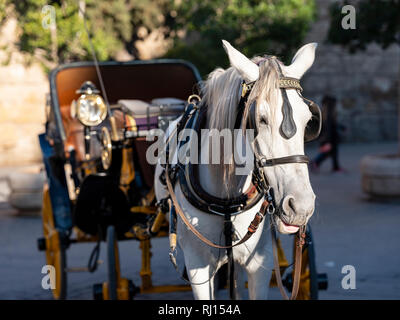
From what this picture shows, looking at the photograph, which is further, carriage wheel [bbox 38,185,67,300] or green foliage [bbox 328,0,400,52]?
green foliage [bbox 328,0,400,52]

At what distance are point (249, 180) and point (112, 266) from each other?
1.67 metres

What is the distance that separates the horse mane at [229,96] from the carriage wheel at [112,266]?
1.56 meters

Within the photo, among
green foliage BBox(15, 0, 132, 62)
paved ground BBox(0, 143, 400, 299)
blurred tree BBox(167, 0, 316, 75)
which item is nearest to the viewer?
paved ground BBox(0, 143, 400, 299)

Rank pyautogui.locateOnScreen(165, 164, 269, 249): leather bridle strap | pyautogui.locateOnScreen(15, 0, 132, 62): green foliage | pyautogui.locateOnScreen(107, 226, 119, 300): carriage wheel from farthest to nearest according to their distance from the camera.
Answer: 1. pyautogui.locateOnScreen(15, 0, 132, 62): green foliage
2. pyautogui.locateOnScreen(107, 226, 119, 300): carriage wheel
3. pyautogui.locateOnScreen(165, 164, 269, 249): leather bridle strap

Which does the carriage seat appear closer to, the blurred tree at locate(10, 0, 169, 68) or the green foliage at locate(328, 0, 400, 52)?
the green foliage at locate(328, 0, 400, 52)

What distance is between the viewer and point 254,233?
3521 millimetres

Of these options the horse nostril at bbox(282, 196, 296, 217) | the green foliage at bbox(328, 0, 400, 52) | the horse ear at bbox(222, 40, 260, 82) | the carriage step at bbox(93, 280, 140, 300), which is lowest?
the carriage step at bbox(93, 280, 140, 300)

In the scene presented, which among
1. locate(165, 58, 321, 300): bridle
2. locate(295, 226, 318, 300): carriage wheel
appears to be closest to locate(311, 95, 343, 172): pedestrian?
locate(295, 226, 318, 300): carriage wheel

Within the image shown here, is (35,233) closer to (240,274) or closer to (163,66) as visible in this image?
(163,66)

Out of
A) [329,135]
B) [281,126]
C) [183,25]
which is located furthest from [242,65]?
[183,25]

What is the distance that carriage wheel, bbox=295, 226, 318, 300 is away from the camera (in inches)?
178

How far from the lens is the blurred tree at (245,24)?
11414mm

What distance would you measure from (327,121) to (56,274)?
8761 millimetres

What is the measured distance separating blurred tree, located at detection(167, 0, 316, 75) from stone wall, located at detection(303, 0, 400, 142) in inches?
272
